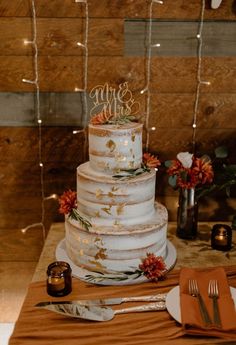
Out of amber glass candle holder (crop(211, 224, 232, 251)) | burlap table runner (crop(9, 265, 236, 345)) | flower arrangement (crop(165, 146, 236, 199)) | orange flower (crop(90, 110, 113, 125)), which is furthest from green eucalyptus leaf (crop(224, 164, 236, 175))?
burlap table runner (crop(9, 265, 236, 345))

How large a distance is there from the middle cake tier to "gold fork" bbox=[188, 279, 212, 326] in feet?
0.83

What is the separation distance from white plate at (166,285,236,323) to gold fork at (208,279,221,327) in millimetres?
52

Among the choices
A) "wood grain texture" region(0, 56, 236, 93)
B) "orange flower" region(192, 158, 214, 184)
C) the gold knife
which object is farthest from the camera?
"wood grain texture" region(0, 56, 236, 93)

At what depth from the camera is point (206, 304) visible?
3.90 ft

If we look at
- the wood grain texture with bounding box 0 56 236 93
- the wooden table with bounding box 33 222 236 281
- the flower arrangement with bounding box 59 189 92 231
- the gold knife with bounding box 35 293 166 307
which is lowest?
the wooden table with bounding box 33 222 236 281

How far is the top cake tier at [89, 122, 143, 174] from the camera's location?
133 centimetres

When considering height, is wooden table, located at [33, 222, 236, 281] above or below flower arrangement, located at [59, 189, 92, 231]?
below

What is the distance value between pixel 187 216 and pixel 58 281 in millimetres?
623

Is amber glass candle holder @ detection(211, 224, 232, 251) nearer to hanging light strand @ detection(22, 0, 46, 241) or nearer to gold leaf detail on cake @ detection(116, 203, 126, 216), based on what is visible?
gold leaf detail on cake @ detection(116, 203, 126, 216)

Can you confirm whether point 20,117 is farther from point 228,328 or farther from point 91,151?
point 228,328

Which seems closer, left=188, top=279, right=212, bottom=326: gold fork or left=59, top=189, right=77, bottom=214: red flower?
left=188, top=279, right=212, bottom=326: gold fork

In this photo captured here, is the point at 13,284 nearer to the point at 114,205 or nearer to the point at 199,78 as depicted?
the point at 114,205

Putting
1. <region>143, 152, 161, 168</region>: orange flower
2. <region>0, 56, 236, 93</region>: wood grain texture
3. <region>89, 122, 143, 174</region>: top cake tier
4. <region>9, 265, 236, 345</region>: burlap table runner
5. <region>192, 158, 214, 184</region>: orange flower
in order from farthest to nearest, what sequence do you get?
1. <region>0, 56, 236, 93</region>: wood grain texture
2. <region>192, 158, 214, 184</region>: orange flower
3. <region>143, 152, 161, 168</region>: orange flower
4. <region>89, 122, 143, 174</region>: top cake tier
5. <region>9, 265, 236, 345</region>: burlap table runner

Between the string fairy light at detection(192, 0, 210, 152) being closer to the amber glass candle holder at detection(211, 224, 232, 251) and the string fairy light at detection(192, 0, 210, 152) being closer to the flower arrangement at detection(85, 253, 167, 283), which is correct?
the amber glass candle holder at detection(211, 224, 232, 251)
